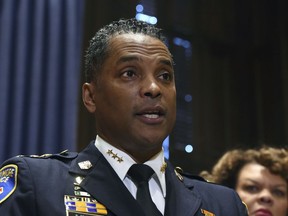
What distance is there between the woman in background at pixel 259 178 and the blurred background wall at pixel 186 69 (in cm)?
74

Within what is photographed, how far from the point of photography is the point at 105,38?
1.48 m

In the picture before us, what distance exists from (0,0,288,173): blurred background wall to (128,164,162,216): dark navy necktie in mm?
1045

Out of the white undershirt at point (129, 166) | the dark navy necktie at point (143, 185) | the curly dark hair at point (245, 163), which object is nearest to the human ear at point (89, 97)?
the white undershirt at point (129, 166)

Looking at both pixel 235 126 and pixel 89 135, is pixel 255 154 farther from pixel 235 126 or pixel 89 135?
pixel 235 126

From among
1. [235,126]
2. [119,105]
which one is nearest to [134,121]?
[119,105]

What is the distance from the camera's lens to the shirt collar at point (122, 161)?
4.44 feet

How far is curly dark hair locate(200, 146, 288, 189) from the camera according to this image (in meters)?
2.48

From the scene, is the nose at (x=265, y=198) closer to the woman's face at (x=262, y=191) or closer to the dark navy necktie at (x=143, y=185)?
the woman's face at (x=262, y=191)

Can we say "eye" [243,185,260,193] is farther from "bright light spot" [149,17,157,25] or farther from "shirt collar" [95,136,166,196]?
"bright light spot" [149,17,157,25]

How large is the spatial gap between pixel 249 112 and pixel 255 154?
4.32ft

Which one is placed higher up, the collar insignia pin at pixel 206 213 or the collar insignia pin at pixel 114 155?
the collar insignia pin at pixel 114 155

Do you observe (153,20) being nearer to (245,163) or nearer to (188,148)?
(188,148)

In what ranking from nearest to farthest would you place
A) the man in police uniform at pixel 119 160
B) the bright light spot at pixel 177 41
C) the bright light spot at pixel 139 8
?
the man in police uniform at pixel 119 160, the bright light spot at pixel 139 8, the bright light spot at pixel 177 41

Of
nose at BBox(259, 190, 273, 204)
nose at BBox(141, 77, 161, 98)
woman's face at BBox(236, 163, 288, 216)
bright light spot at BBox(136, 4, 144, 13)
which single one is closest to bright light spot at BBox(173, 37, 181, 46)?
bright light spot at BBox(136, 4, 144, 13)
